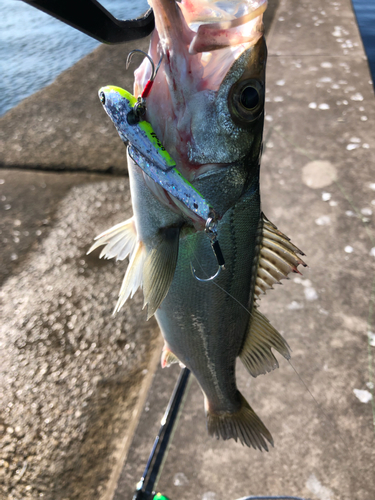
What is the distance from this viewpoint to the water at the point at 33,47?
15.6 feet

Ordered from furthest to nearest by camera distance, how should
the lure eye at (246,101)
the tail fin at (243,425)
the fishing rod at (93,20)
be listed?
the tail fin at (243,425) → the lure eye at (246,101) → the fishing rod at (93,20)

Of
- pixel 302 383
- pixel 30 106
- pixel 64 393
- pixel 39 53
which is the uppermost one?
pixel 39 53

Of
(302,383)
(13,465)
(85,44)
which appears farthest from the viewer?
(85,44)

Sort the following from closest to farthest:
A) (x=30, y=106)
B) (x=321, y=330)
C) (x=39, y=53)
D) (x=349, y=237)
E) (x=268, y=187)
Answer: (x=321, y=330)
(x=349, y=237)
(x=268, y=187)
(x=30, y=106)
(x=39, y=53)

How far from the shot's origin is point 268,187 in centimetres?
326

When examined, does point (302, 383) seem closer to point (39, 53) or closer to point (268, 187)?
point (268, 187)

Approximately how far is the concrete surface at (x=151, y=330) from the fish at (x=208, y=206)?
43 centimetres

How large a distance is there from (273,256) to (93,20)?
0.88 metres

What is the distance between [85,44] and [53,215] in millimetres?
3589

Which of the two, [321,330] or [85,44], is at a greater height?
[85,44]

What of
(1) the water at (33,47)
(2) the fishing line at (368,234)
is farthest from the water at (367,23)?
(1) the water at (33,47)

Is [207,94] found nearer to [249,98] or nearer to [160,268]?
→ [249,98]

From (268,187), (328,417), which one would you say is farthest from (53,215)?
(328,417)

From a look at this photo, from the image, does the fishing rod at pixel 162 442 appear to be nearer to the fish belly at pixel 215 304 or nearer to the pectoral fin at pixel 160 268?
the fish belly at pixel 215 304
